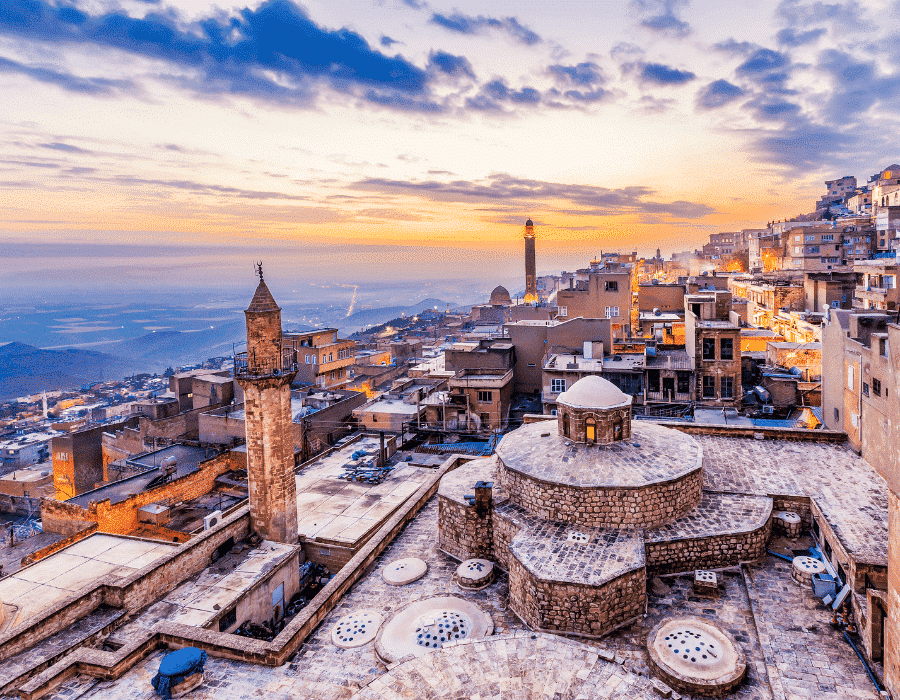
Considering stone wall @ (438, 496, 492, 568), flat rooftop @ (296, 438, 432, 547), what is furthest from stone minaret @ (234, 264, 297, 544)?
stone wall @ (438, 496, 492, 568)

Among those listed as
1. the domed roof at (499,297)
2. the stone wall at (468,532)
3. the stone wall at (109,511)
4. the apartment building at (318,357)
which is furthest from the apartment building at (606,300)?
the domed roof at (499,297)

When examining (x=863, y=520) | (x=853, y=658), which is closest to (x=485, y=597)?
(x=853, y=658)

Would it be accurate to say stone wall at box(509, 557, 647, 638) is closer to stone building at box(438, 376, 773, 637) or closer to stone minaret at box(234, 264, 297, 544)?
stone building at box(438, 376, 773, 637)

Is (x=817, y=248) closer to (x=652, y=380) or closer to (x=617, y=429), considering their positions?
(x=652, y=380)

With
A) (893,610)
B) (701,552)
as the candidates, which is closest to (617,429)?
(701,552)

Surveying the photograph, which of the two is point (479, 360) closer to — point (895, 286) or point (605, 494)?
point (605, 494)
